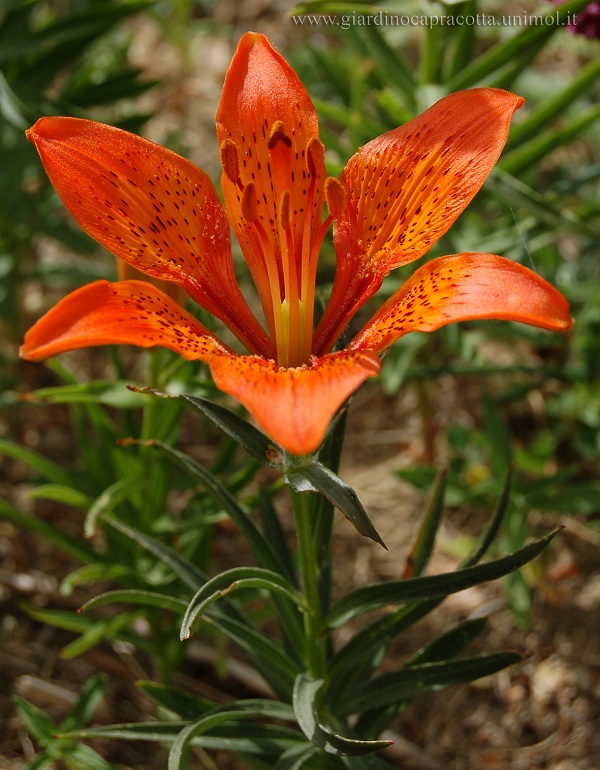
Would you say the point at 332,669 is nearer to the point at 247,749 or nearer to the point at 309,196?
the point at 247,749

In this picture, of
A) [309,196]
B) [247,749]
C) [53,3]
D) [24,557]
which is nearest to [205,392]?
[309,196]

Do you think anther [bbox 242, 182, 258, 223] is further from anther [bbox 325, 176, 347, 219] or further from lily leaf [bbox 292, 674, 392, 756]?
lily leaf [bbox 292, 674, 392, 756]

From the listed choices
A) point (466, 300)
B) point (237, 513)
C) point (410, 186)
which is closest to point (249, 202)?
point (410, 186)

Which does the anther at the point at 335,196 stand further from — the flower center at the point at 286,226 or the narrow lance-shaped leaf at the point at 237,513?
the narrow lance-shaped leaf at the point at 237,513

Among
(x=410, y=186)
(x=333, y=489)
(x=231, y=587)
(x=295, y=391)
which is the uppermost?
(x=410, y=186)

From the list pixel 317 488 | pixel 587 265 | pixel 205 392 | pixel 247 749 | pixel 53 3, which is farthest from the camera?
pixel 53 3

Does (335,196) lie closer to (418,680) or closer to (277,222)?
(277,222)

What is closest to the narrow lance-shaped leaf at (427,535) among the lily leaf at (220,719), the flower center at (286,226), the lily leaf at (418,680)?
the lily leaf at (418,680)
